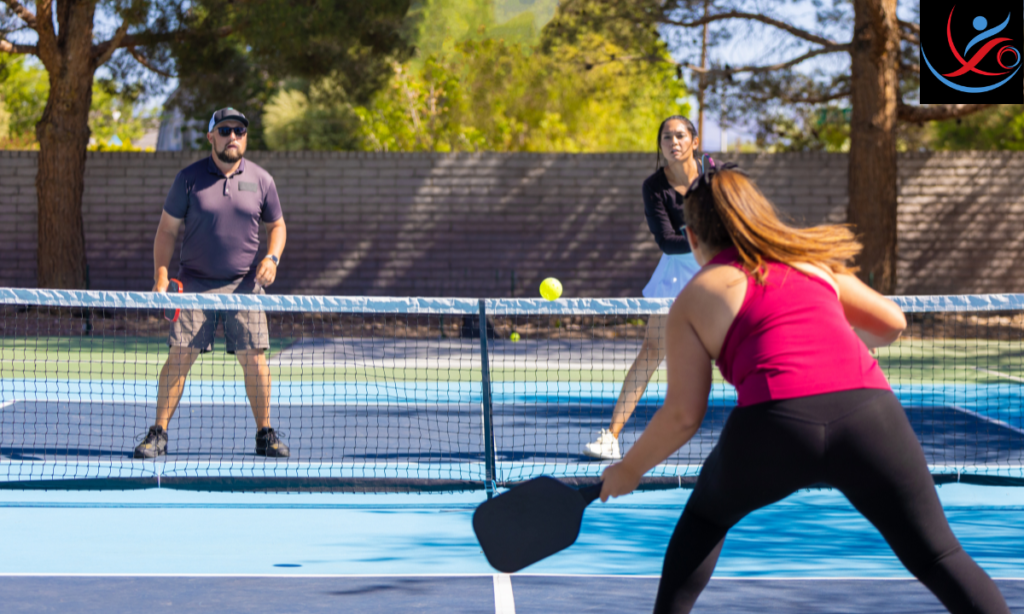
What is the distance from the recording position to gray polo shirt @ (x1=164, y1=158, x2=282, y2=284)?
6.39 m

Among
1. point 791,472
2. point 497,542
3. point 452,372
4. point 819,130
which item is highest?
point 819,130

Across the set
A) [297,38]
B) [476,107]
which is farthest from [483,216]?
[476,107]

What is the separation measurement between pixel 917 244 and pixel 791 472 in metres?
16.7

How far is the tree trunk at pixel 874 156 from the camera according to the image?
15836mm

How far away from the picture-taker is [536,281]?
1795 centimetres

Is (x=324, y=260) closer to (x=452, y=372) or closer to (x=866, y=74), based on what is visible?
(x=452, y=372)

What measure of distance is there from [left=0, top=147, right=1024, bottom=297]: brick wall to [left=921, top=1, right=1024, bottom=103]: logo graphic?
132 centimetres

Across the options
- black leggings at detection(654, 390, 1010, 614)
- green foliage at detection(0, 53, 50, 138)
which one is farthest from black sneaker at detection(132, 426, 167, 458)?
green foliage at detection(0, 53, 50, 138)

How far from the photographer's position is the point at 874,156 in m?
16.0

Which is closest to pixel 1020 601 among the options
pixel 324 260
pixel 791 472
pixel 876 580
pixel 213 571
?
pixel 876 580

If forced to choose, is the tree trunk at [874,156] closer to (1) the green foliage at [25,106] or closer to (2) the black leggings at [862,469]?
(2) the black leggings at [862,469]

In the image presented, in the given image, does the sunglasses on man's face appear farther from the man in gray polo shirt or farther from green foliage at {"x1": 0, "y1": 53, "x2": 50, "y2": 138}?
green foliage at {"x1": 0, "y1": 53, "x2": 50, "y2": 138}

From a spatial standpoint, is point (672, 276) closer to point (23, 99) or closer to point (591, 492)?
point (591, 492)

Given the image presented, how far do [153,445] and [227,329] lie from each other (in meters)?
0.82
